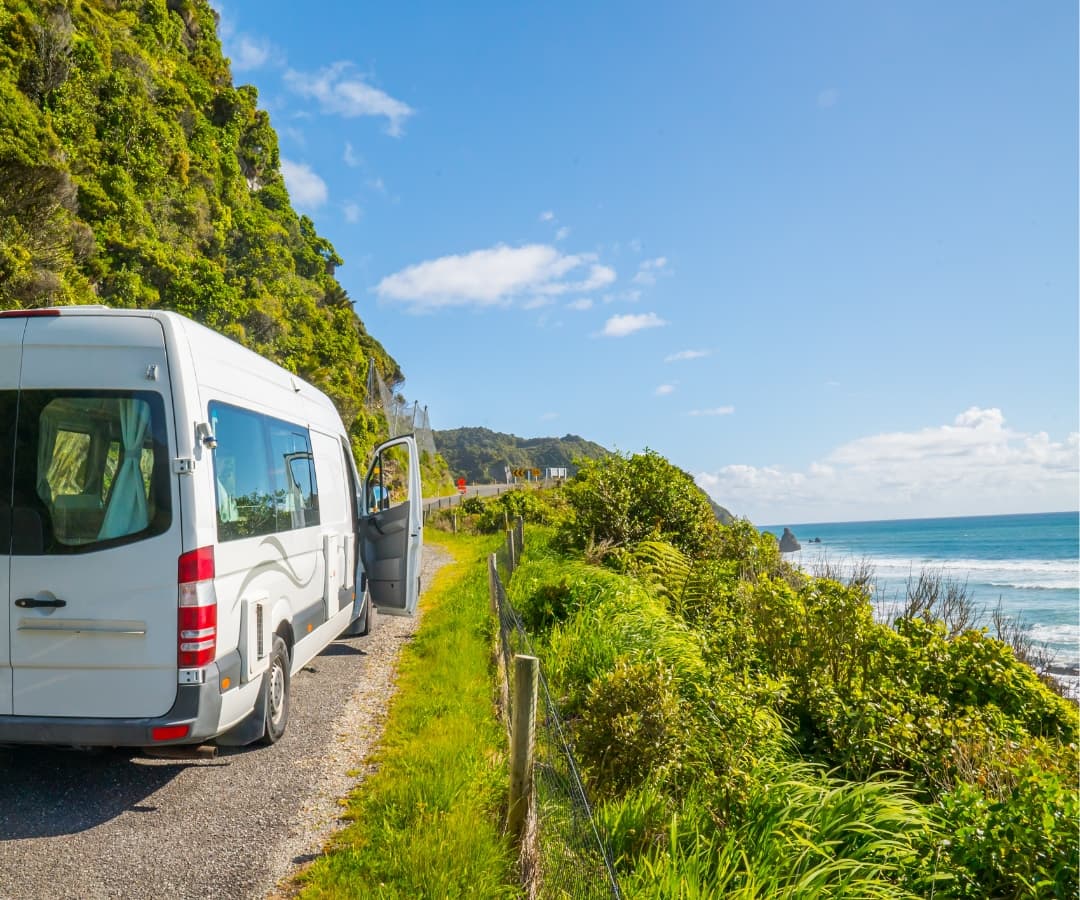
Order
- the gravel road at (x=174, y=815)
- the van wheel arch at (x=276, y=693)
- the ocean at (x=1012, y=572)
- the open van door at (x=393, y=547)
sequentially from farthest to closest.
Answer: the ocean at (x=1012, y=572) < the open van door at (x=393, y=547) < the van wheel arch at (x=276, y=693) < the gravel road at (x=174, y=815)

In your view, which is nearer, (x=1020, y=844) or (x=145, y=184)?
(x=1020, y=844)

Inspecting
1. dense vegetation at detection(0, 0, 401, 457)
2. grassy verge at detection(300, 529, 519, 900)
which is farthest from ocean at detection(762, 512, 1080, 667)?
dense vegetation at detection(0, 0, 401, 457)

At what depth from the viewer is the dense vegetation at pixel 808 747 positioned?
11.6ft

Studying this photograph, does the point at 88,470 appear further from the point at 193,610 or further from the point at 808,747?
the point at 808,747

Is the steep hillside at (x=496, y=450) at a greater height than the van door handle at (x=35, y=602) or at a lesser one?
greater

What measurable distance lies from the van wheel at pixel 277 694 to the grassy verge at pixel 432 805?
0.78 metres

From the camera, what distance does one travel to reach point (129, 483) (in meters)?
4.30

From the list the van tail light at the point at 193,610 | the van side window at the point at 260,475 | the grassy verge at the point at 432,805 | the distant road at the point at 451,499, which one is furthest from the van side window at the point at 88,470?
the distant road at the point at 451,499

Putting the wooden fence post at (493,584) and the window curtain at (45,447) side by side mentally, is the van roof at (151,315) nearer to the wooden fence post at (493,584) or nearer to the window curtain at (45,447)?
the window curtain at (45,447)

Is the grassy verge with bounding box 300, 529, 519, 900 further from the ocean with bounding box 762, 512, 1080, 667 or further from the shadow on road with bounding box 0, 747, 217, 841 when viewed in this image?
the ocean with bounding box 762, 512, 1080, 667

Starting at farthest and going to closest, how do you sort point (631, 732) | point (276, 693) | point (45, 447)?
1. point (276, 693)
2. point (631, 732)
3. point (45, 447)

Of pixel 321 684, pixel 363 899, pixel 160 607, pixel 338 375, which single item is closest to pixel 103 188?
pixel 338 375

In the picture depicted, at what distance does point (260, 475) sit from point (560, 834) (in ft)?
10.8

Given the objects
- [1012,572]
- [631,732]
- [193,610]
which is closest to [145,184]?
[193,610]
